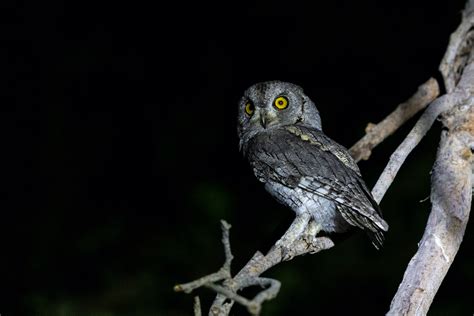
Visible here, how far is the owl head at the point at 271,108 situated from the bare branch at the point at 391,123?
30 cm

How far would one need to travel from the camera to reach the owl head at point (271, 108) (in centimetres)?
321

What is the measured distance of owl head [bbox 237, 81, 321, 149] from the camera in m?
3.21

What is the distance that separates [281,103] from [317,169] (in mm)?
584

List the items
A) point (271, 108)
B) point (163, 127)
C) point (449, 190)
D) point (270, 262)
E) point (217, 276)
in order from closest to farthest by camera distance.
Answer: point (217, 276) → point (270, 262) → point (449, 190) → point (271, 108) → point (163, 127)

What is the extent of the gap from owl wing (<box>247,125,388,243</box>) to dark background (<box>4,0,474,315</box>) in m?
1.17

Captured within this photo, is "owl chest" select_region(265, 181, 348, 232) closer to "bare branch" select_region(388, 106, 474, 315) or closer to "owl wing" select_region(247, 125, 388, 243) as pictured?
"owl wing" select_region(247, 125, 388, 243)

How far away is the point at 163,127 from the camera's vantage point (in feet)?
15.7

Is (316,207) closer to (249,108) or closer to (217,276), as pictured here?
(249,108)

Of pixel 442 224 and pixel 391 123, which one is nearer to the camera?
pixel 442 224

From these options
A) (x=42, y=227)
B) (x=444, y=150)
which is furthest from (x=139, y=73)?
(x=444, y=150)

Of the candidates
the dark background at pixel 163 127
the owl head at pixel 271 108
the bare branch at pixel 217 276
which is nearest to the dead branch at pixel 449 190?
the bare branch at pixel 217 276

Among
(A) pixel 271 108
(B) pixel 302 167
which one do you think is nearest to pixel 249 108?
(A) pixel 271 108

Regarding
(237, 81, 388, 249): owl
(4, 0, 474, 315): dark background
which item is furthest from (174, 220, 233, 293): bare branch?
(4, 0, 474, 315): dark background

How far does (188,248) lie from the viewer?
413 cm
